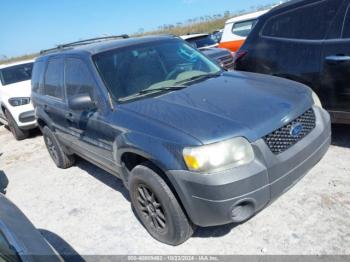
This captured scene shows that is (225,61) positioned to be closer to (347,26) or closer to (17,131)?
(347,26)

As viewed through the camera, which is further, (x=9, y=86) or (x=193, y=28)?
(x=193, y=28)

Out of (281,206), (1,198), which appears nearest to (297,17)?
(281,206)

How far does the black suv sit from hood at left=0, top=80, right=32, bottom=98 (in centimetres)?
526

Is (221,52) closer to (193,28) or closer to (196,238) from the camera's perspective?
(196,238)

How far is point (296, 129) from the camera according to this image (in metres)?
2.91

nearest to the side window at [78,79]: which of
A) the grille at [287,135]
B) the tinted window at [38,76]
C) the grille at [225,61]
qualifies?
the tinted window at [38,76]

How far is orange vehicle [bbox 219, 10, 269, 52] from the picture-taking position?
9.67 metres

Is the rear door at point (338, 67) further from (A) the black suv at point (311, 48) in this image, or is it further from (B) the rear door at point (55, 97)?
(B) the rear door at point (55, 97)

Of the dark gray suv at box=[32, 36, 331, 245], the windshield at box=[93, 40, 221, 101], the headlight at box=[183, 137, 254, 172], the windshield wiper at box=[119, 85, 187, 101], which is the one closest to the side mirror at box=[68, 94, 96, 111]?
the dark gray suv at box=[32, 36, 331, 245]

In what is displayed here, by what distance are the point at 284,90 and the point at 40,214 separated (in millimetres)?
3215

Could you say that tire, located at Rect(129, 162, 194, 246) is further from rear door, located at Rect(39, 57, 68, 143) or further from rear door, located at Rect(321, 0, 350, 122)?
rear door, located at Rect(321, 0, 350, 122)

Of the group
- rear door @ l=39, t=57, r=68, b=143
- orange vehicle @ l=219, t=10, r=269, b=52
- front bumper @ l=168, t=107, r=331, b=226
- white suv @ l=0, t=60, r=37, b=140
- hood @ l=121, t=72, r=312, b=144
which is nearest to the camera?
front bumper @ l=168, t=107, r=331, b=226

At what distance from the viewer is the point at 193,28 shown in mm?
39344

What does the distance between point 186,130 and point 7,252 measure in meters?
1.42
